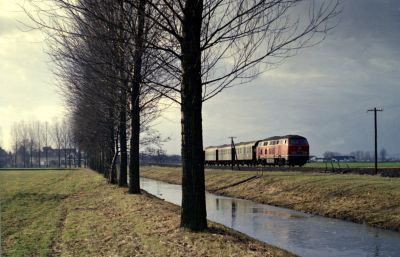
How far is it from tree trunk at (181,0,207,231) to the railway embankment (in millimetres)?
9769

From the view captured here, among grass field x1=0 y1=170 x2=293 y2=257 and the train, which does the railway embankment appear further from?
the train

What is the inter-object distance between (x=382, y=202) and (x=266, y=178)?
589 inches

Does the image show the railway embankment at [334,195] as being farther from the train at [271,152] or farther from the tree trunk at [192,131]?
the train at [271,152]

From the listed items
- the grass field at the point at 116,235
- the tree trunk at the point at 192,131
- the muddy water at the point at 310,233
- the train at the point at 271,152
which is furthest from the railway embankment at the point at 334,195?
the train at the point at 271,152

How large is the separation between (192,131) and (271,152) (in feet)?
148

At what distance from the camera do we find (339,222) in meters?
19.5

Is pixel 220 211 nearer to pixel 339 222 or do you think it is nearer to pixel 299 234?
pixel 339 222

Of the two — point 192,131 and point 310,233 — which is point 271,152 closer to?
point 310,233

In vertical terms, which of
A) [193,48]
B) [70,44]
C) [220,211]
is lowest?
[220,211]

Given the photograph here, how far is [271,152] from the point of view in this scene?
55000mm

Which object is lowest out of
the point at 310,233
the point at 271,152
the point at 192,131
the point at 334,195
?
the point at 310,233

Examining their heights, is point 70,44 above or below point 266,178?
above

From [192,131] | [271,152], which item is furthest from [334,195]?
[271,152]

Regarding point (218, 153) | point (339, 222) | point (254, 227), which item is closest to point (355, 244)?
point (254, 227)
